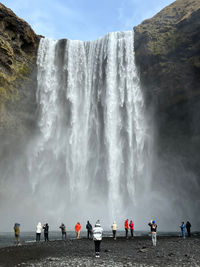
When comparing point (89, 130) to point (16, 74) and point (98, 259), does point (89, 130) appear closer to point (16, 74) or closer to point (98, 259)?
point (16, 74)

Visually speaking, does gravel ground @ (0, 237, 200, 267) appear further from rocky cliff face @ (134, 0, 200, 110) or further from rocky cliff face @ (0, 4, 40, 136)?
rocky cliff face @ (134, 0, 200, 110)

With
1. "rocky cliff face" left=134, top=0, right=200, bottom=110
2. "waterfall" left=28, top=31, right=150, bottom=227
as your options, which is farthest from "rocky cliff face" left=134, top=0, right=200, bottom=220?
"waterfall" left=28, top=31, right=150, bottom=227

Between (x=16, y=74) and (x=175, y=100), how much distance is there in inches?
896

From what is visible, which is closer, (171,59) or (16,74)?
(16,74)

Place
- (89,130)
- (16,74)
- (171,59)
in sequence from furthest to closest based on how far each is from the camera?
(89,130) < (171,59) < (16,74)

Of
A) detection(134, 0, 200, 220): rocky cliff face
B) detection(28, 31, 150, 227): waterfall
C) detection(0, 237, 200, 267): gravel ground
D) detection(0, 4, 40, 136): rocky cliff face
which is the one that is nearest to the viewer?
detection(0, 237, 200, 267): gravel ground

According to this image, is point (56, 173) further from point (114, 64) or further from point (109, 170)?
point (114, 64)

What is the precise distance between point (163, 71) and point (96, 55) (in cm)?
1082

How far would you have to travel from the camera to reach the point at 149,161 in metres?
38.1

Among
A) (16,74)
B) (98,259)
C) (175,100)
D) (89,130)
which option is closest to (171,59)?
(175,100)

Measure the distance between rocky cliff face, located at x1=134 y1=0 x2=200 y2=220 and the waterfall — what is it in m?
2.07

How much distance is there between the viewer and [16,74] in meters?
37.1

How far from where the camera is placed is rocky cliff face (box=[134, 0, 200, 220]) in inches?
1431

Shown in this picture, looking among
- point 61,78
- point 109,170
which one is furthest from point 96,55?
point 109,170
